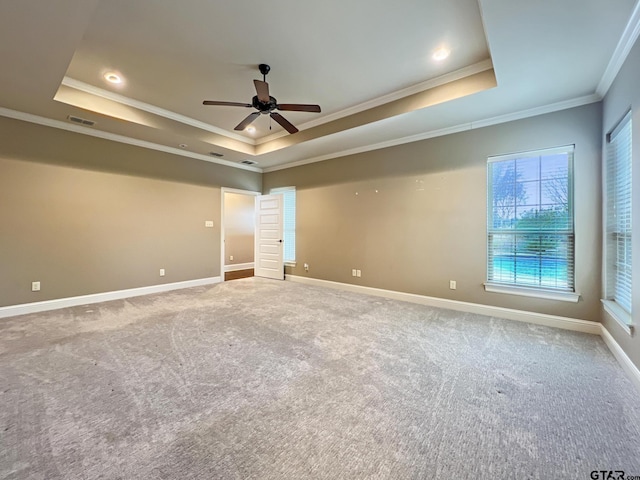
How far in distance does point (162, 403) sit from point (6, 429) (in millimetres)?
800

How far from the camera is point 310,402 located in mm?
1812

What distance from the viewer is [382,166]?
4773mm

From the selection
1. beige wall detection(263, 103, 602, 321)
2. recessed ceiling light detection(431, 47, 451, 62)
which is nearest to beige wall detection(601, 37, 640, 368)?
beige wall detection(263, 103, 602, 321)

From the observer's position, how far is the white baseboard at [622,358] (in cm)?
201


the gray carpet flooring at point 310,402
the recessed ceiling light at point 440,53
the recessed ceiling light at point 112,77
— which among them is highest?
the recessed ceiling light at point 112,77

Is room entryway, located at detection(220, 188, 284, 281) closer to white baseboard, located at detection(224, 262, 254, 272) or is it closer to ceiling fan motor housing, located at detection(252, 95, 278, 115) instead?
white baseboard, located at detection(224, 262, 254, 272)

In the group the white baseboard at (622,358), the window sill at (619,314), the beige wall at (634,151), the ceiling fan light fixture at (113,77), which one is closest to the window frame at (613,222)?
the window sill at (619,314)

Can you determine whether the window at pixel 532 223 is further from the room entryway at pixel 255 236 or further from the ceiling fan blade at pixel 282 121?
Result: the room entryway at pixel 255 236

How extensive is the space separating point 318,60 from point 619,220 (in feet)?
11.5

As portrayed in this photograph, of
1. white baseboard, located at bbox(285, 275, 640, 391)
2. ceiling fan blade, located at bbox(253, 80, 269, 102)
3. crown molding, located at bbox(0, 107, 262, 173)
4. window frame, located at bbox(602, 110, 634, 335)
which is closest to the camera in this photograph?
white baseboard, located at bbox(285, 275, 640, 391)

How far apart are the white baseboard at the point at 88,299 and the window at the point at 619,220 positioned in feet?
20.5

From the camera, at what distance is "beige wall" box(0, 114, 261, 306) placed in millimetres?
3629

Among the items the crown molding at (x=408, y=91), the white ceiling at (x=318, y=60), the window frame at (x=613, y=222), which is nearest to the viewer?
the white ceiling at (x=318, y=60)

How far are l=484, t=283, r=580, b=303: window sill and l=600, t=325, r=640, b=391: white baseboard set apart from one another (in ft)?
1.29
